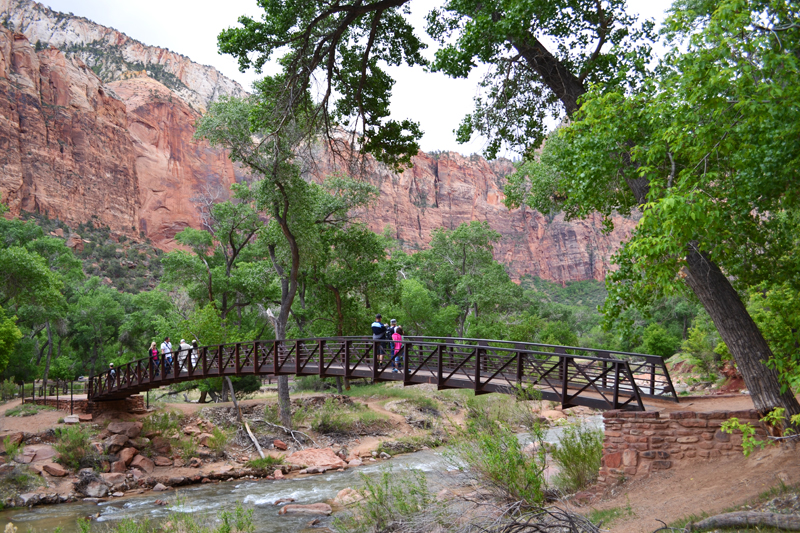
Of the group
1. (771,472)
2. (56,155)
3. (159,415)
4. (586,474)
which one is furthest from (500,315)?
(56,155)

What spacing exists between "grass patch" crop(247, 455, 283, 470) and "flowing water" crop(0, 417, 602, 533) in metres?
0.96

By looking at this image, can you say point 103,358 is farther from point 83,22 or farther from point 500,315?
point 83,22

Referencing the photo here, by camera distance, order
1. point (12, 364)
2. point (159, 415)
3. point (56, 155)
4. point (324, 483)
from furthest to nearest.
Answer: point (56, 155) < point (12, 364) < point (159, 415) < point (324, 483)

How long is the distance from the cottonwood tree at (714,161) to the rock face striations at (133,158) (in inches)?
1133

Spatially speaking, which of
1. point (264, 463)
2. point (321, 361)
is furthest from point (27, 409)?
point (321, 361)

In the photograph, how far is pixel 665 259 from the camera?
634cm

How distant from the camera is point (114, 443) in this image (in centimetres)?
1725

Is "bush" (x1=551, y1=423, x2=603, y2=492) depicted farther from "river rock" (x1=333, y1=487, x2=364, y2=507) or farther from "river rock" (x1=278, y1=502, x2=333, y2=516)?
"river rock" (x1=278, y1=502, x2=333, y2=516)

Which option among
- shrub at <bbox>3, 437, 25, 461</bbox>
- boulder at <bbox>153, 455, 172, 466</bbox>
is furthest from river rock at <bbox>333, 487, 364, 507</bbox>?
shrub at <bbox>3, 437, 25, 461</bbox>

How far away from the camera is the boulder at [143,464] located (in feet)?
55.1

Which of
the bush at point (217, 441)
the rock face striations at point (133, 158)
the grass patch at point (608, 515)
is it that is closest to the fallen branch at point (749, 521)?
the grass patch at point (608, 515)

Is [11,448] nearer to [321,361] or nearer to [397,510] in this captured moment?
[321,361]

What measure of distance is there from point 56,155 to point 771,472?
86.4 m

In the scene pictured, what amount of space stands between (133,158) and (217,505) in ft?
278
